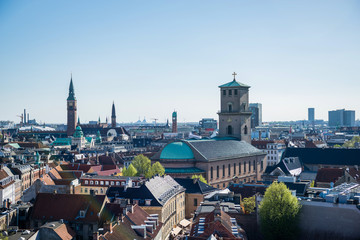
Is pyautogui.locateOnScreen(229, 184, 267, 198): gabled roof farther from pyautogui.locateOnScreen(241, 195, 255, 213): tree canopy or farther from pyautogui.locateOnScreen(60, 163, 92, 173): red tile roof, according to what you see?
pyautogui.locateOnScreen(60, 163, 92, 173): red tile roof

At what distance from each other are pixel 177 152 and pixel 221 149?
11.6 metres

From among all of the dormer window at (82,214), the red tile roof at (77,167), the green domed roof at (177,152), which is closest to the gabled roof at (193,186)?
the green domed roof at (177,152)

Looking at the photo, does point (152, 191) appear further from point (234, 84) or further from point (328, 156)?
point (328, 156)

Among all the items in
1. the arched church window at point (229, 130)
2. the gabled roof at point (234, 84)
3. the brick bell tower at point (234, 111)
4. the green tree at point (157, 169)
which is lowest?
the green tree at point (157, 169)

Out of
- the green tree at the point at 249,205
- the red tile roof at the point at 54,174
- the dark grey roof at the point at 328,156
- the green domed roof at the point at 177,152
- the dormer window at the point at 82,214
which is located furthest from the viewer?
the dark grey roof at the point at 328,156

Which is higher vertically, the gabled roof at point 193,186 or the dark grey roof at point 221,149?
the dark grey roof at point 221,149

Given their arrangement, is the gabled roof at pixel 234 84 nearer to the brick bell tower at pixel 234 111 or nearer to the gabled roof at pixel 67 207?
the brick bell tower at pixel 234 111

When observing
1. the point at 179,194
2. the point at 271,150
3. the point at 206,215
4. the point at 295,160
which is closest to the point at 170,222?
the point at 179,194

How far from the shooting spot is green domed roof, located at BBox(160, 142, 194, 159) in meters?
96.1

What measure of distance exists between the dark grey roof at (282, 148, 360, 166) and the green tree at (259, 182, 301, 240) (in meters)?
69.1

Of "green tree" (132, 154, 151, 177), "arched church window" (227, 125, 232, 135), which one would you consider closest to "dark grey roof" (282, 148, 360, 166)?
"arched church window" (227, 125, 232, 135)

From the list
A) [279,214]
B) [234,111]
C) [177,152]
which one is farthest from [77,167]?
[279,214]

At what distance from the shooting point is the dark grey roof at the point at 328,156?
→ 116 m

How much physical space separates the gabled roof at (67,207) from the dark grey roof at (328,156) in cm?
7330
